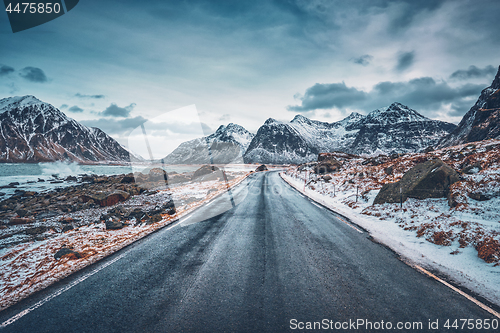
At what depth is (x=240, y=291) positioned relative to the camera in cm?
379

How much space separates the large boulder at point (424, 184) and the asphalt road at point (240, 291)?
5.35m

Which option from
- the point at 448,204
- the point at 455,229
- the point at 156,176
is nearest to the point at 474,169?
the point at 448,204

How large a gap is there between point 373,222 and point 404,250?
3020mm

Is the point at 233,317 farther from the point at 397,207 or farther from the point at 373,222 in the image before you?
the point at 397,207

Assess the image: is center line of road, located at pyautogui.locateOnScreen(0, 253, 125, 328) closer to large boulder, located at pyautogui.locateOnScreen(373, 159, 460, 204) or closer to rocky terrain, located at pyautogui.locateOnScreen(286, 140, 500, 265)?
rocky terrain, located at pyautogui.locateOnScreen(286, 140, 500, 265)

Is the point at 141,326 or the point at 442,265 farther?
the point at 442,265

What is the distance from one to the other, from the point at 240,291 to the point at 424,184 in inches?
408

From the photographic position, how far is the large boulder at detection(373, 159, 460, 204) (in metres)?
9.16

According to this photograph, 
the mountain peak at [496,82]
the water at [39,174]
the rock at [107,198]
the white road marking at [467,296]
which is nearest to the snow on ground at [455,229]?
the white road marking at [467,296]

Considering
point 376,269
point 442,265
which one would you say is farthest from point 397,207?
point 376,269

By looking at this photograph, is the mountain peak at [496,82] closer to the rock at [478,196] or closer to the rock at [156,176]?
the rock at [478,196]

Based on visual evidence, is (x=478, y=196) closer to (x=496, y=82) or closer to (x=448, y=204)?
(x=448, y=204)

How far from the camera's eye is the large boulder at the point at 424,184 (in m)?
9.16

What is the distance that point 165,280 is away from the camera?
412 cm
